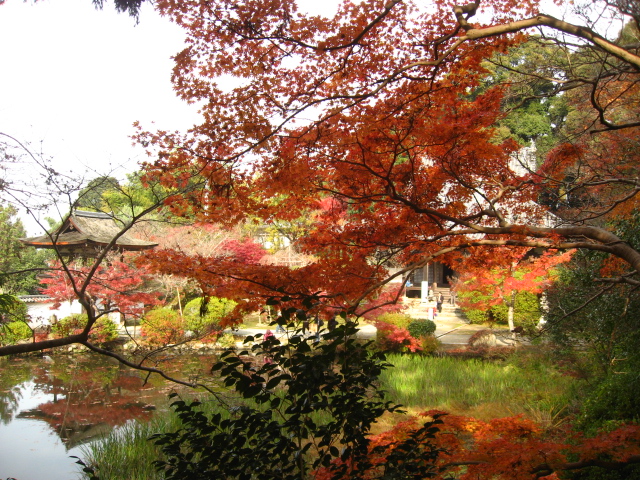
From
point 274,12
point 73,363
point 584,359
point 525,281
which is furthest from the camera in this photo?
point 73,363

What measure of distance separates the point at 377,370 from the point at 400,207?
239cm

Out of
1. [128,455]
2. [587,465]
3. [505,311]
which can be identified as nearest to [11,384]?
[128,455]

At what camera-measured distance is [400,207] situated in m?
4.26

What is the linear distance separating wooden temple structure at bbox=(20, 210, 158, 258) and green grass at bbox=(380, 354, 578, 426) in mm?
7672

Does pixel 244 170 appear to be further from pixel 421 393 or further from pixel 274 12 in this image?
pixel 421 393

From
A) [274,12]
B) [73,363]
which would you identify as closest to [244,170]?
[274,12]

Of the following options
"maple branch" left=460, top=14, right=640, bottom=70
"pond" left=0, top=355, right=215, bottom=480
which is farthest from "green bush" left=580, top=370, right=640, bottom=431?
"pond" left=0, top=355, right=215, bottom=480

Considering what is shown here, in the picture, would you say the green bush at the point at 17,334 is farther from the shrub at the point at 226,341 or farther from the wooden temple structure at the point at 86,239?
the shrub at the point at 226,341

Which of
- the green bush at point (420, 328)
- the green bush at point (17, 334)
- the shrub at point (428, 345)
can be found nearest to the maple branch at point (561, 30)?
the shrub at point (428, 345)

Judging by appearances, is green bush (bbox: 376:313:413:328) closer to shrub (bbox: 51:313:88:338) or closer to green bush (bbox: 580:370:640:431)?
green bush (bbox: 580:370:640:431)

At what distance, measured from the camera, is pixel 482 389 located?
7.43 m

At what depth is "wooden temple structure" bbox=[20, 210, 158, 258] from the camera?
40.8ft

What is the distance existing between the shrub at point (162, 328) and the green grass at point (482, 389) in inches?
230

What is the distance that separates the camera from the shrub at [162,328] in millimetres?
11711
